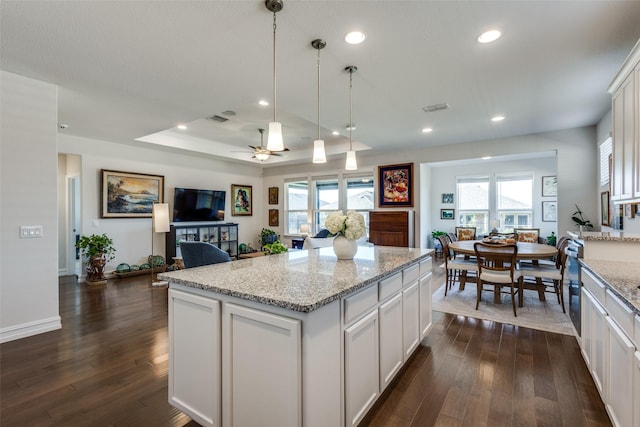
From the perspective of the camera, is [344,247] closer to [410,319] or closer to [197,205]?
[410,319]

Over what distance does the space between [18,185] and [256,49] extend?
9.17ft

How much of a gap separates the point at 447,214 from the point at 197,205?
6.67 meters

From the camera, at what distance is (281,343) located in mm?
1339

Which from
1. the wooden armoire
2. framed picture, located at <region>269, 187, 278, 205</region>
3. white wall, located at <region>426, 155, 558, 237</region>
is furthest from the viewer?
framed picture, located at <region>269, 187, 278, 205</region>

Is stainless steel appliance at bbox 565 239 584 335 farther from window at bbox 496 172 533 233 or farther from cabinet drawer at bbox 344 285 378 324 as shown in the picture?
window at bbox 496 172 533 233

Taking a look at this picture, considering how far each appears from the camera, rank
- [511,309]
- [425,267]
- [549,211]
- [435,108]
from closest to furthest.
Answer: [425,267] < [511,309] < [435,108] < [549,211]

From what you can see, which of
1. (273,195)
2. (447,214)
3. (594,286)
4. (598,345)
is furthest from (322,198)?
(598,345)

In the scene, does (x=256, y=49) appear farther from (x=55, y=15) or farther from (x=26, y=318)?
(x=26, y=318)

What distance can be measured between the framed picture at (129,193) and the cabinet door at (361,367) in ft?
19.2

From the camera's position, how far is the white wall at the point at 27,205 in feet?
9.57

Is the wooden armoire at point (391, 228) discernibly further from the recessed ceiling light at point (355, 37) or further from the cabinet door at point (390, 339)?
the recessed ceiling light at point (355, 37)

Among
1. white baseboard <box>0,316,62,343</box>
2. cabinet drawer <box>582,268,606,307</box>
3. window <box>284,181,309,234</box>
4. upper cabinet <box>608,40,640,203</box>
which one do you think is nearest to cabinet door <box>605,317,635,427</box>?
cabinet drawer <box>582,268,606,307</box>

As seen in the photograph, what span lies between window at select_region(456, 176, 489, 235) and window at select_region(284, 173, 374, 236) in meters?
2.66

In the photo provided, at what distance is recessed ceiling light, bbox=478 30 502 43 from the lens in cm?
229
